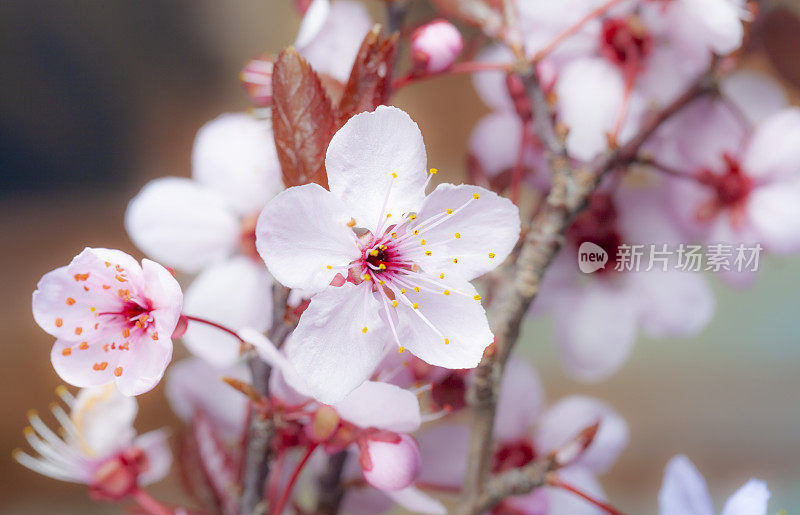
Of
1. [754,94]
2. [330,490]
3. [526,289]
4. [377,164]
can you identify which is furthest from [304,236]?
[754,94]

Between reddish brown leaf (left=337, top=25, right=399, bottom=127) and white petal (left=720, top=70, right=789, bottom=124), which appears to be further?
white petal (left=720, top=70, right=789, bottom=124)

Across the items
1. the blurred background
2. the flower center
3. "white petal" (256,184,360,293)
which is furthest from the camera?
the blurred background

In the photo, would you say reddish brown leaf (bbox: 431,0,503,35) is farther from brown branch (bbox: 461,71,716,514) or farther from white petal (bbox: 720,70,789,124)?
white petal (bbox: 720,70,789,124)

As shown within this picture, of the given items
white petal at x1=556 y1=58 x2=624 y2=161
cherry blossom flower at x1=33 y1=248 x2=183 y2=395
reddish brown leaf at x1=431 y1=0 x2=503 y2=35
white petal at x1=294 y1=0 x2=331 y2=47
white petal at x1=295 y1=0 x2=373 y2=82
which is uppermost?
white petal at x1=294 y1=0 x2=331 y2=47

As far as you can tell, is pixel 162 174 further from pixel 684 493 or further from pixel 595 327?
pixel 684 493

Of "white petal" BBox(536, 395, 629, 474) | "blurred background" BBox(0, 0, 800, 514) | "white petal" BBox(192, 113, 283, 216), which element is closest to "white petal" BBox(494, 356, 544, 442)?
"white petal" BBox(536, 395, 629, 474)

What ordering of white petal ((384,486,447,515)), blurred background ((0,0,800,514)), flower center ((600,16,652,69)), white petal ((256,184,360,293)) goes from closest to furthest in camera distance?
white petal ((256,184,360,293))
white petal ((384,486,447,515))
flower center ((600,16,652,69))
blurred background ((0,0,800,514))

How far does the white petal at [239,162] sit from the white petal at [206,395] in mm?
128

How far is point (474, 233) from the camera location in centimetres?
35

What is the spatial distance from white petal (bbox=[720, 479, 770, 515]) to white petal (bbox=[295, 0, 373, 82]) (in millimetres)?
325

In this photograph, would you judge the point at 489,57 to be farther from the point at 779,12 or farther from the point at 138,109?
the point at 138,109

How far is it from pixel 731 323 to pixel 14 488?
128cm

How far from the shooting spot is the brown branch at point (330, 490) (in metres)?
0.52

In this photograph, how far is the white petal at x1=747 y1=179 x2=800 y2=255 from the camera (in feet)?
1.68
